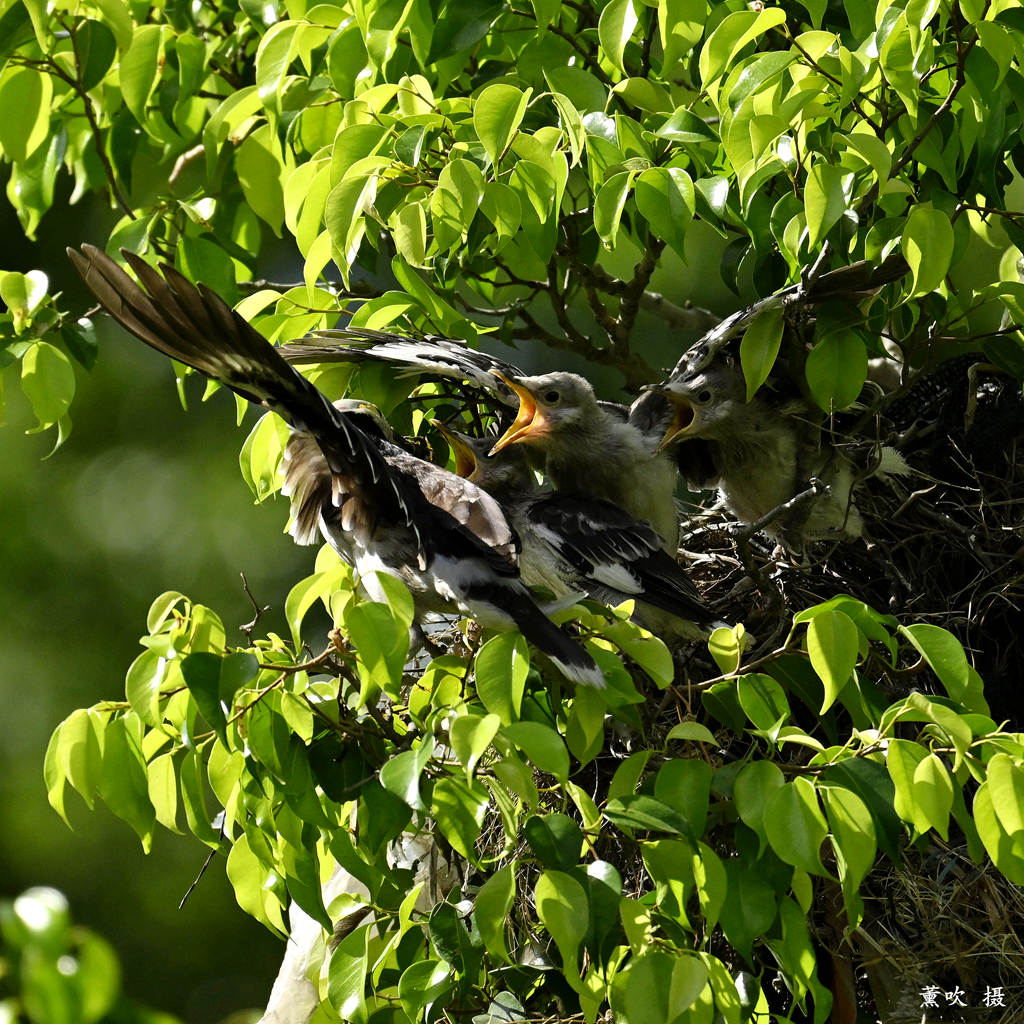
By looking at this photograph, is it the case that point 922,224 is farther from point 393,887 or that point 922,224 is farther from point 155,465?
point 155,465

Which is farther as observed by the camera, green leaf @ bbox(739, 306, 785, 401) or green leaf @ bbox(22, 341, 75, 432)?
green leaf @ bbox(22, 341, 75, 432)

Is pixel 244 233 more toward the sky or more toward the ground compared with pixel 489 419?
more toward the sky

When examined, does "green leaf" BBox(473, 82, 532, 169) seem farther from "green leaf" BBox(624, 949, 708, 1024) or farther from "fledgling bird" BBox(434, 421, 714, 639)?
"green leaf" BBox(624, 949, 708, 1024)

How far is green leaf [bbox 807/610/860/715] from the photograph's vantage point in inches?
48.6

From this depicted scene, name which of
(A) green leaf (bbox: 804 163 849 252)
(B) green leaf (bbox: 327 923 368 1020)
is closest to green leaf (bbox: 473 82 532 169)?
(A) green leaf (bbox: 804 163 849 252)

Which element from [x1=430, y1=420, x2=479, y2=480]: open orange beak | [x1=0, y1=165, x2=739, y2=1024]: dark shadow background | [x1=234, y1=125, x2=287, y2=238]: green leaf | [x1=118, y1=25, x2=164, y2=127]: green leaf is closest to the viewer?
[x1=118, y1=25, x2=164, y2=127]: green leaf

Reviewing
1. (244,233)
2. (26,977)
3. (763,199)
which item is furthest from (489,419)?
(26,977)

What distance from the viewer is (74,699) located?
13.1 feet

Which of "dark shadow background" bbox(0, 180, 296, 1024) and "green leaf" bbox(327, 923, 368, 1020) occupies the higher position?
"green leaf" bbox(327, 923, 368, 1020)

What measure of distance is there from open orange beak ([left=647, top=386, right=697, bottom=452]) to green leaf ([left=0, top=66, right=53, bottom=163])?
0.97m

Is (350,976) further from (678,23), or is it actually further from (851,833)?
(678,23)

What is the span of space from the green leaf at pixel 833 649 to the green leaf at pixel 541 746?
0.88 ft

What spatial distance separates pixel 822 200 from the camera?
129cm

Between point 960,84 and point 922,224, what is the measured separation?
183 mm
